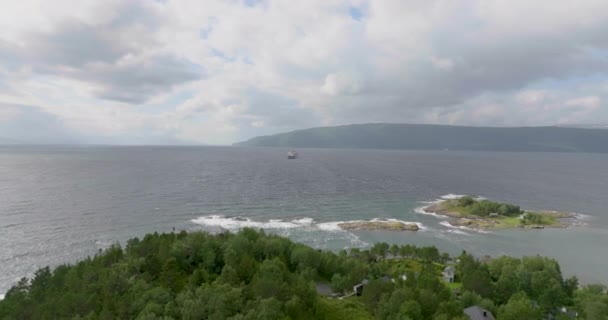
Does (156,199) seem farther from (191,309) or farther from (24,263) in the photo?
(191,309)

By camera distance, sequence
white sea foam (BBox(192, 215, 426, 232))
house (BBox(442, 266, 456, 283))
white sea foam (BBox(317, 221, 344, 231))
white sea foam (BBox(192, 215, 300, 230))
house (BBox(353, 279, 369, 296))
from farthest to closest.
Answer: white sea foam (BBox(317, 221, 344, 231)) → white sea foam (BBox(192, 215, 426, 232)) → white sea foam (BBox(192, 215, 300, 230)) → house (BBox(442, 266, 456, 283)) → house (BBox(353, 279, 369, 296))

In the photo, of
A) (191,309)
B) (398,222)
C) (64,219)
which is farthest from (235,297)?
(64,219)

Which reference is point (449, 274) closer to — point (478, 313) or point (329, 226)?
point (478, 313)

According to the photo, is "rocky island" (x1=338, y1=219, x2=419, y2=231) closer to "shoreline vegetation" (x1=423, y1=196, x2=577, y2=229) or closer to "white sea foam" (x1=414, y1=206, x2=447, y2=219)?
"shoreline vegetation" (x1=423, y1=196, x2=577, y2=229)

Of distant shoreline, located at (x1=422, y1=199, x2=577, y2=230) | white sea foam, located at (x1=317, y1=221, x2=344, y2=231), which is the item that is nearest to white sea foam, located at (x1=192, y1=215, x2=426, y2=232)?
white sea foam, located at (x1=317, y1=221, x2=344, y2=231)

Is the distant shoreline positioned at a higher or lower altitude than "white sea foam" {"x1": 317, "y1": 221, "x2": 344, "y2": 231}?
lower

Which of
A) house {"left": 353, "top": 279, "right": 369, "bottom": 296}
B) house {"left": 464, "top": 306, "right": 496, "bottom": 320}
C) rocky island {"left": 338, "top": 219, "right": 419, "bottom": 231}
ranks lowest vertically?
rocky island {"left": 338, "top": 219, "right": 419, "bottom": 231}

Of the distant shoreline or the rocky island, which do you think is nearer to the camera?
the rocky island
